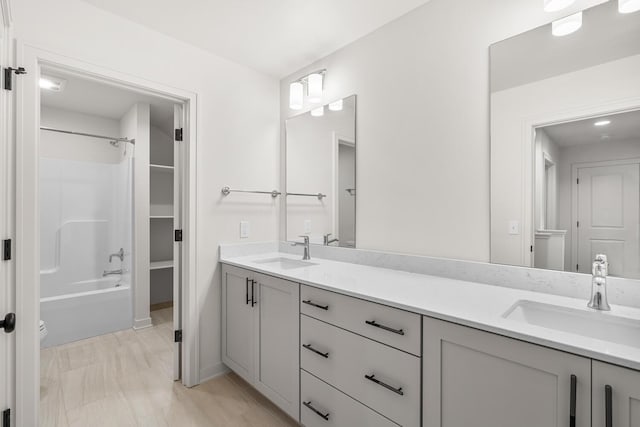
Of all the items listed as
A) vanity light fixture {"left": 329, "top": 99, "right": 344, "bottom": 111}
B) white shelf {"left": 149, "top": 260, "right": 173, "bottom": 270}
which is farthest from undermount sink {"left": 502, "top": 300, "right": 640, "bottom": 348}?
white shelf {"left": 149, "top": 260, "right": 173, "bottom": 270}

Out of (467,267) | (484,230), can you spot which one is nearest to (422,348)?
(467,267)

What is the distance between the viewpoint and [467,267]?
1.56 m

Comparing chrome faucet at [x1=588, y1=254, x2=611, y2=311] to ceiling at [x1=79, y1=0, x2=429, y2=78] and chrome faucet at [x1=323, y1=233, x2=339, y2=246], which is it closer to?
chrome faucet at [x1=323, y1=233, x2=339, y2=246]

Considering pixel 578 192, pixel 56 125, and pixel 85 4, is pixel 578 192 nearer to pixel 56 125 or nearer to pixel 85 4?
pixel 85 4

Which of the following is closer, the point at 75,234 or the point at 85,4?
the point at 85,4

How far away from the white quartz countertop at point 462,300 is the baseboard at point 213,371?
2.93 ft

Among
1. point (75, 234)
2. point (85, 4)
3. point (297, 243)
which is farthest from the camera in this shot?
point (75, 234)

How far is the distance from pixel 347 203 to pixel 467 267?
0.89 m

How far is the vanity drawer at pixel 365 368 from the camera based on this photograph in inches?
45.1

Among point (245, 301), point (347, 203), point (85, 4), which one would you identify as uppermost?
point (85, 4)

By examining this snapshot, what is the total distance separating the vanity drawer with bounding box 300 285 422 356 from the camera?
1141 mm

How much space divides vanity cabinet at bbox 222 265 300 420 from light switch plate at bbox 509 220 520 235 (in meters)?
1.10

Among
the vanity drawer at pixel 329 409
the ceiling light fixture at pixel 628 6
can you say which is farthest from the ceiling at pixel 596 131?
the vanity drawer at pixel 329 409

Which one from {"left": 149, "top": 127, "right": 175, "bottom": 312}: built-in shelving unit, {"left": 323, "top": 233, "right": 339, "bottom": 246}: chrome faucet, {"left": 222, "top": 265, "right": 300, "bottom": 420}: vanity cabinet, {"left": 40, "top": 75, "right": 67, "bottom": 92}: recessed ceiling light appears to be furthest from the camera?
{"left": 149, "top": 127, "right": 175, "bottom": 312}: built-in shelving unit
